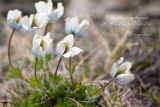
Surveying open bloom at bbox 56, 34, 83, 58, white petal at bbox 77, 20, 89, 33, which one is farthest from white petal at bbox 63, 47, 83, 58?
white petal at bbox 77, 20, 89, 33

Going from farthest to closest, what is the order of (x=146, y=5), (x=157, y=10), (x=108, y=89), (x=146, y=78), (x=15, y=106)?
(x=146, y=5)
(x=157, y=10)
(x=146, y=78)
(x=108, y=89)
(x=15, y=106)

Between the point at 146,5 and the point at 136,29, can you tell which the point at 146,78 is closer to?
the point at 136,29

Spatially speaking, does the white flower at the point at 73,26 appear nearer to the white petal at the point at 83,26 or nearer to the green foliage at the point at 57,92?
A: the white petal at the point at 83,26

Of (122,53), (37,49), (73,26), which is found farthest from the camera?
(122,53)

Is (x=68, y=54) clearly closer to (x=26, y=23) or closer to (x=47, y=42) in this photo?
(x=47, y=42)

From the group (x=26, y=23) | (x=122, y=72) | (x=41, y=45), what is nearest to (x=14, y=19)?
(x=26, y=23)

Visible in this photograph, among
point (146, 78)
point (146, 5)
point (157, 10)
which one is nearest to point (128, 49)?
point (146, 78)

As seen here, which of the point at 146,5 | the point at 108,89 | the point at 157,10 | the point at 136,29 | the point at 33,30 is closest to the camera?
the point at 33,30
